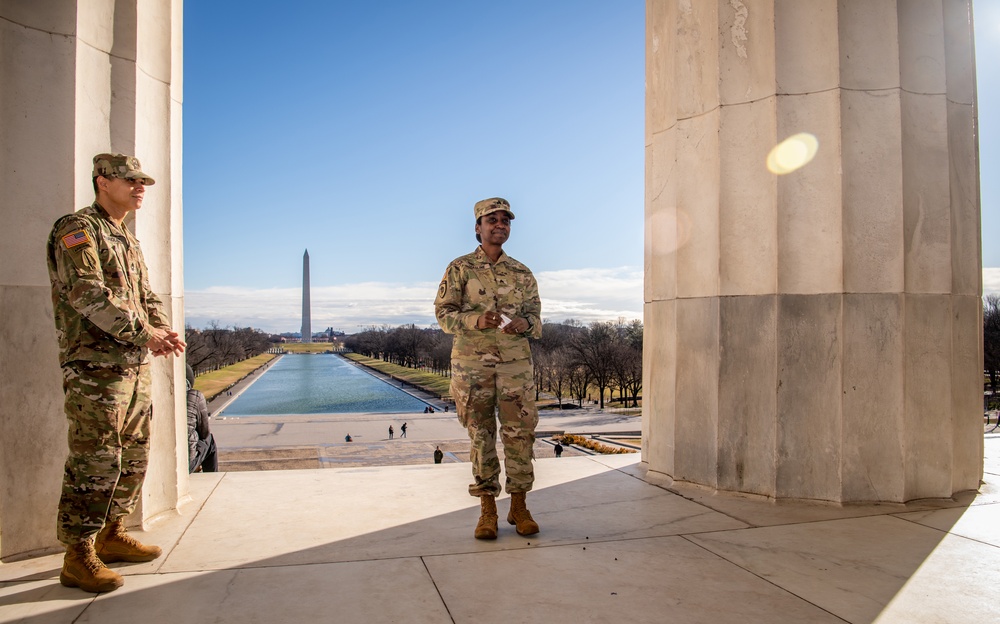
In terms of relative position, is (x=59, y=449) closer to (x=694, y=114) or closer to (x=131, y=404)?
(x=131, y=404)

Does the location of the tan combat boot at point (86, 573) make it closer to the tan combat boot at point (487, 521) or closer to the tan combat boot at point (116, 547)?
the tan combat boot at point (116, 547)

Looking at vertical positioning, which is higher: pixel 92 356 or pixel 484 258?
pixel 484 258

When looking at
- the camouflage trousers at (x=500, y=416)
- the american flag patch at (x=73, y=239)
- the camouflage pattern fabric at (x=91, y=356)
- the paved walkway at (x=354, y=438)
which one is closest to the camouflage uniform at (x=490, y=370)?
the camouflage trousers at (x=500, y=416)

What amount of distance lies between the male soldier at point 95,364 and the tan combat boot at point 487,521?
2.08m

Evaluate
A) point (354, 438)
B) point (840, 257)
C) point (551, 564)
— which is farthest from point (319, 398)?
point (551, 564)

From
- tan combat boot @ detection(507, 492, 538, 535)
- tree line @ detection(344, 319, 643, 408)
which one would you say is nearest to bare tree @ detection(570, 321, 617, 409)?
tree line @ detection(344, 319, 643, 408)

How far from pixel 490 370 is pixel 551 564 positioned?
51.8 inches

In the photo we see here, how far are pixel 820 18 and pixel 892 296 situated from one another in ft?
7.73

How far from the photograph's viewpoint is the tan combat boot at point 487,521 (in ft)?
14.3

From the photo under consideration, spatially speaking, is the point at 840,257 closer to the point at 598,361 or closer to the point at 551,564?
the point at 551,564

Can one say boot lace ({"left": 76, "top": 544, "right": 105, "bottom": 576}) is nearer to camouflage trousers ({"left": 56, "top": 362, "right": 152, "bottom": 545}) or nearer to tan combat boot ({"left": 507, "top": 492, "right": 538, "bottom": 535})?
camouflage trousers ({"left": 56, "top": 362, "right": 152, "bottom": 545})

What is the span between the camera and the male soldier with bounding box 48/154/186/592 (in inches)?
135

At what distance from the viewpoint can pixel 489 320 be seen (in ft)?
14.1

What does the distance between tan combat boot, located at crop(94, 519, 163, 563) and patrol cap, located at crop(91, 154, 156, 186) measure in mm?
2025
